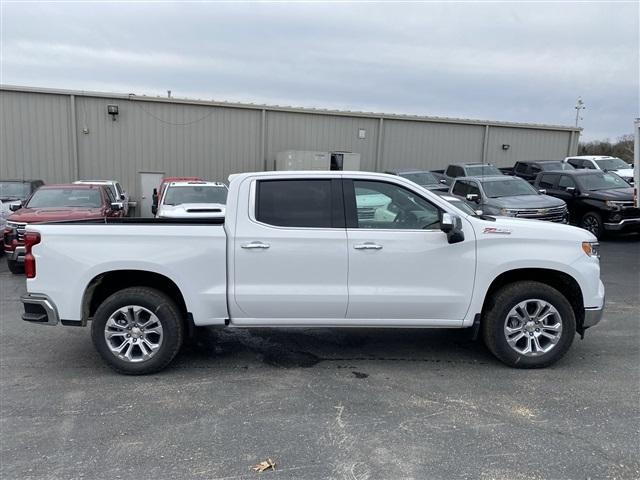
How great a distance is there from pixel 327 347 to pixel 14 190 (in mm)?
12930

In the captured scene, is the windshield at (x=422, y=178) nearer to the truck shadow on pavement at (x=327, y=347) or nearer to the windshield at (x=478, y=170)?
the windshield at (x=478, y=170)

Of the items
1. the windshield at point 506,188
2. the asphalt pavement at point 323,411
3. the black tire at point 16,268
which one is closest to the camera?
the asphalt pavement at point 323,411

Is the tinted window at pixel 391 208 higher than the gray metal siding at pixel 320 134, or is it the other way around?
the gray metal siding at pixel 320 134

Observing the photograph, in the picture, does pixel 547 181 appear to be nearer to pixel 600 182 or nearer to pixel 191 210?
pixel 600 182

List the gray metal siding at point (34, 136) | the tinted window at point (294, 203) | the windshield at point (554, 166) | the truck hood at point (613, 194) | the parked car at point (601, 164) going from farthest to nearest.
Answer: the parked car at point (601, 164) < the windshield at point (554, 166) < the gray metal siding at point (34, 136) < the truck hood at point (613, 194) < the tinted window at point (294, 203)

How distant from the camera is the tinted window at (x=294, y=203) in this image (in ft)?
15.5

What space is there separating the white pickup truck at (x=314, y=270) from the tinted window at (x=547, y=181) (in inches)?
473

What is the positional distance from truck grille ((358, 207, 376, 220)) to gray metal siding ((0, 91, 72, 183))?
18535mm

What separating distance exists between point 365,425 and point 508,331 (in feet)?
5.94

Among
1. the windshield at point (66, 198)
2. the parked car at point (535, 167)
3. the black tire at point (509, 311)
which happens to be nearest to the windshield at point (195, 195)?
the windshield at point (66, 198)

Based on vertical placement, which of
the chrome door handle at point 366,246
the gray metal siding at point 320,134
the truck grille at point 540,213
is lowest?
the truck grille at point 540,213

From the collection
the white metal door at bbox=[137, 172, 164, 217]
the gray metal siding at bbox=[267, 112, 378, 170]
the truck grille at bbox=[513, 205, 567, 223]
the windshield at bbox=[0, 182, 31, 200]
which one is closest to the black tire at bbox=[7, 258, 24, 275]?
the windshield at bbox=[0, 182, 31, 200]

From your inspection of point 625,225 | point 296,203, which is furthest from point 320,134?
point 296,203

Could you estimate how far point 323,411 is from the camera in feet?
13.2
